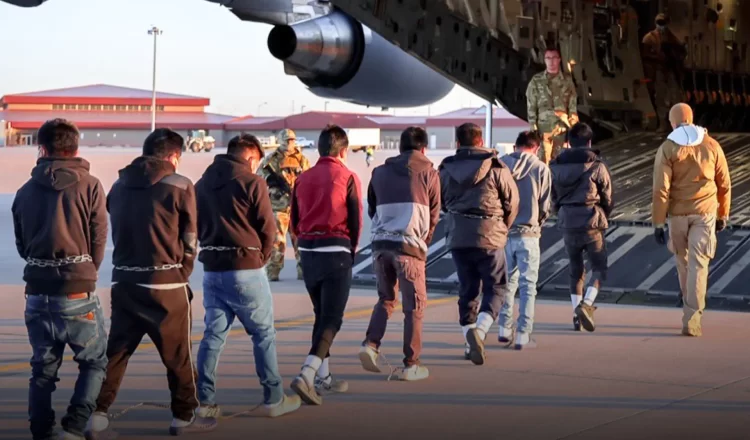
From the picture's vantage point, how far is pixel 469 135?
8688 mm

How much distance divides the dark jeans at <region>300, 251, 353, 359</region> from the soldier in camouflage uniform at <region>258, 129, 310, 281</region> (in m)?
6.34

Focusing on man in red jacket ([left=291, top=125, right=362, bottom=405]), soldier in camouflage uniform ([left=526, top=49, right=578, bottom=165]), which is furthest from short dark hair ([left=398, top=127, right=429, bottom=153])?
soldier in camouflage uniform ([left=526, top=49, right=578, bottom=165])

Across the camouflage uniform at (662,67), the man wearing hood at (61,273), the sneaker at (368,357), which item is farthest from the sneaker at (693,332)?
the camouflage uniform at (662,67)

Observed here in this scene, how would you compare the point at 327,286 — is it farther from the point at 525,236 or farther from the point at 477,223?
the point at 525,236

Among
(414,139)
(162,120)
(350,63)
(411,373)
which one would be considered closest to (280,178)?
(350,63)

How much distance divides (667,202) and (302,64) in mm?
5790

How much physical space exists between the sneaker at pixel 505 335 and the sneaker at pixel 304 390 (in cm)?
259

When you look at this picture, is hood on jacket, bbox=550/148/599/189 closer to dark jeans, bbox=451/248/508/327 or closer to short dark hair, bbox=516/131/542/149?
short dark hair, bbox=516/131/542/149

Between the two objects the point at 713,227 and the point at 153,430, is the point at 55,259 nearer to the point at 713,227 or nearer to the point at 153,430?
the point at 153,430

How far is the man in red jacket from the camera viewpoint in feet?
24.4

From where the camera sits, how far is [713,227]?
9969mm

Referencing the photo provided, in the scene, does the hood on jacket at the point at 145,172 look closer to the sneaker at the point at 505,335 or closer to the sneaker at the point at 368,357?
the sneaker at the point at 368,357

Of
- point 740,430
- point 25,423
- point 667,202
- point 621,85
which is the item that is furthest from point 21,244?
point 621,85

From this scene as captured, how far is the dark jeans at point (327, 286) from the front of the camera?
7.44m
